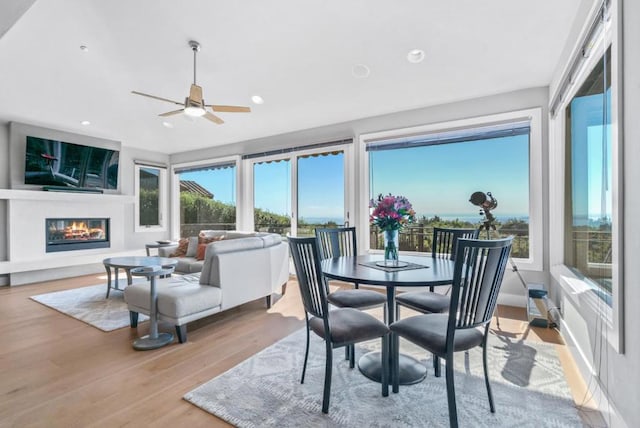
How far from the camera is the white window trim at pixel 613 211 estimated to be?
154 centimetres

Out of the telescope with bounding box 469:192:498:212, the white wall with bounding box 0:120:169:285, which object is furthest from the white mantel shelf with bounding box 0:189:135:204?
the telescope with bounding box 469:192:498:212

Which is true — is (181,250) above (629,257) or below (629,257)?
below

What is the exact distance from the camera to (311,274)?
1.90 meters

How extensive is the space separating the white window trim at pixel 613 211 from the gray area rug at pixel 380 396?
52cm

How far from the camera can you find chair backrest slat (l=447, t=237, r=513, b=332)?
160cm

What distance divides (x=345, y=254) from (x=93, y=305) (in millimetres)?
3231

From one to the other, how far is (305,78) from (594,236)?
3361mm

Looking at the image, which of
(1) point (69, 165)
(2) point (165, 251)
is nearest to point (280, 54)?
(2) point (165, 251)

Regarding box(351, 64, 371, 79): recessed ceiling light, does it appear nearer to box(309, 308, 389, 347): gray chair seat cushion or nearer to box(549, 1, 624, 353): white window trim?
box(549, 1, 624, 353): white window trim

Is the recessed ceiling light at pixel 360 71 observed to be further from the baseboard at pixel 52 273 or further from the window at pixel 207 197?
the baseboard at pixel 52 273

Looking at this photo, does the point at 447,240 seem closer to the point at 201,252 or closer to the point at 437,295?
the point at 437,295

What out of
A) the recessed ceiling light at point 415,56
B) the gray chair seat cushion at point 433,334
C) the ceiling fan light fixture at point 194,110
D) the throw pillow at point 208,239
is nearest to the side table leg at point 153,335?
the ceiling fan light fixture at point 194,110

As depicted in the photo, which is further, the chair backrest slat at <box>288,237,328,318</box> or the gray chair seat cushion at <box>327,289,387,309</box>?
the gray chair seat cushion at <box>327,289,387,309</box>

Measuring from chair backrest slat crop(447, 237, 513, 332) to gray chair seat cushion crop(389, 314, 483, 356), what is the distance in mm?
94
